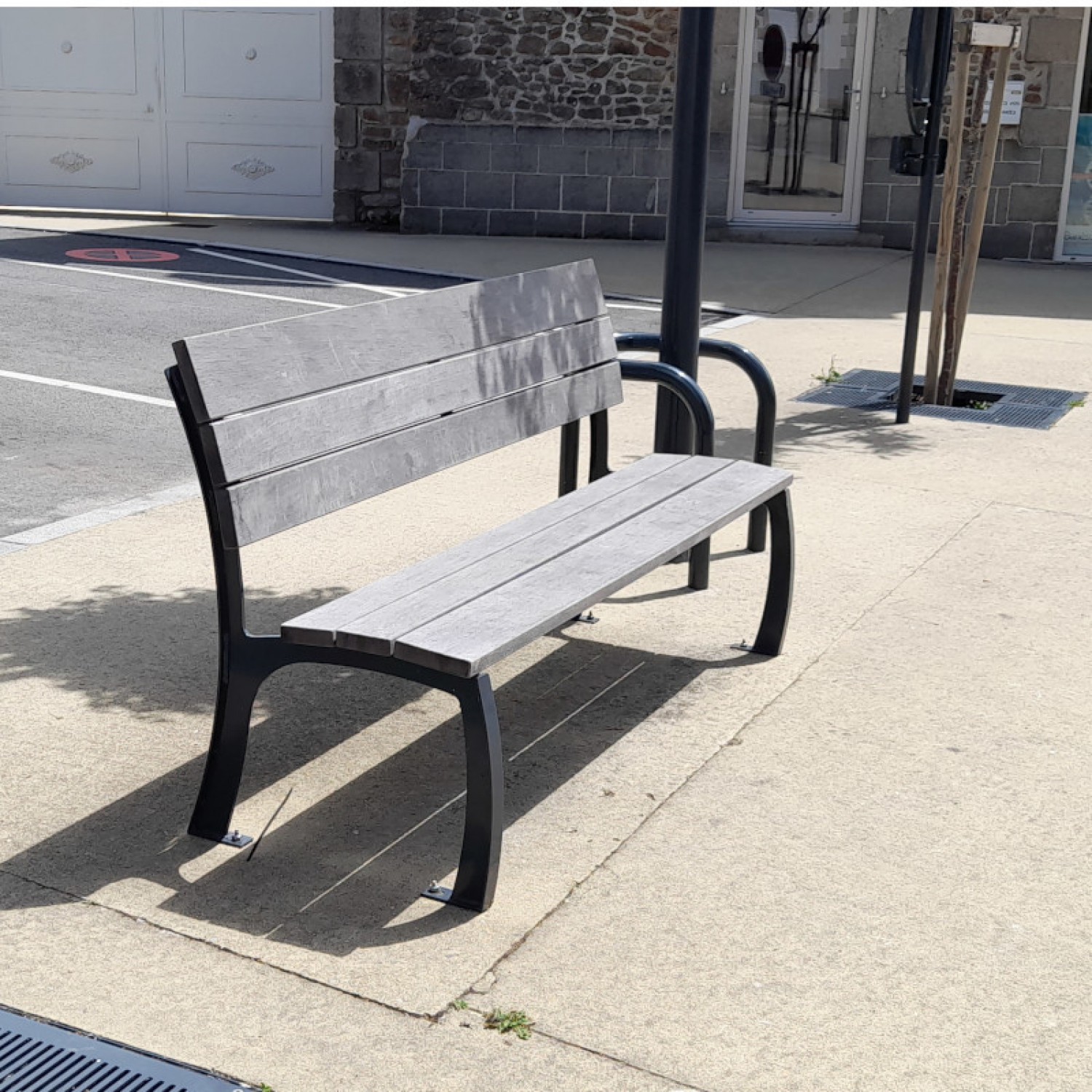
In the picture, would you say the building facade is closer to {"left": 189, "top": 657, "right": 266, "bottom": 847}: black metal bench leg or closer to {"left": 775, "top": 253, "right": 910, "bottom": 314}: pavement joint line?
{"left": 775, "top": 253, "right": 910, "bottom": 314}: pavement joint line

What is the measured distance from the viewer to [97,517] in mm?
5570

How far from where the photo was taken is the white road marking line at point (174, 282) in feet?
35.0

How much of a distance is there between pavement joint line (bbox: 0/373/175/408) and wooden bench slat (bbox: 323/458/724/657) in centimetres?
374

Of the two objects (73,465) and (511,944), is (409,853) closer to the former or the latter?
(511,944)

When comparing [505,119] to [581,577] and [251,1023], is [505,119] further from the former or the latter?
→ [251,1023]

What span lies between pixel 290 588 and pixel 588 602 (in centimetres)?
174

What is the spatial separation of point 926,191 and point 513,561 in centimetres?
433

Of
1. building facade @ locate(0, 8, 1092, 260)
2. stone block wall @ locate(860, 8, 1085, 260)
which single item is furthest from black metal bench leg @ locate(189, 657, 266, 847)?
building facade @ locate(0, 8, 1092, 260)

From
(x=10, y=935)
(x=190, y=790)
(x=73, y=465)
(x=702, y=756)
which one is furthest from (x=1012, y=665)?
(x=73, y=465)

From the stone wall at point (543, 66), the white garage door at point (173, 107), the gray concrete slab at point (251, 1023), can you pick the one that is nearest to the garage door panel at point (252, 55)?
the white garage door at point (173, 107)

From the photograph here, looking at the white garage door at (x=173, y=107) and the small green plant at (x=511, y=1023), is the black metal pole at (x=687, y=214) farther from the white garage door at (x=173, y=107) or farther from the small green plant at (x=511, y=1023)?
the white garage door at (x=173, y=107)

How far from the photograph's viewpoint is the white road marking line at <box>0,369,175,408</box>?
7.56m

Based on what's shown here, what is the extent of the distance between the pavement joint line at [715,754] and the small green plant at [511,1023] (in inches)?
5.4

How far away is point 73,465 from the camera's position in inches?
247
